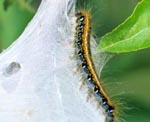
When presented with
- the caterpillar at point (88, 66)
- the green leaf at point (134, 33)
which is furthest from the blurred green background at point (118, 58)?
the green leaf at point (134, 33)

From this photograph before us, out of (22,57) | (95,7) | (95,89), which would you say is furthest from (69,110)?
(95,7)

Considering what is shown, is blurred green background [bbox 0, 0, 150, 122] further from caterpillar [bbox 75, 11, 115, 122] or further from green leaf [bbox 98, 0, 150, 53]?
green leaf [bbox 98, 0, 150, 53]

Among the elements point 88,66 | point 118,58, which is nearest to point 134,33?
point 88,66

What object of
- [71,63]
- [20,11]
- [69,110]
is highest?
[20,11]

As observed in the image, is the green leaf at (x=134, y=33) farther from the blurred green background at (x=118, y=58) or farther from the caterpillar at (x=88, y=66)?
the blurred green background at (x=118, y=58)

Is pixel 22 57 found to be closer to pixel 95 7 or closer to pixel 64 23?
pixel 64 23

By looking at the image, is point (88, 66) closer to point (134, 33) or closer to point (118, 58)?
point (134, 33)
